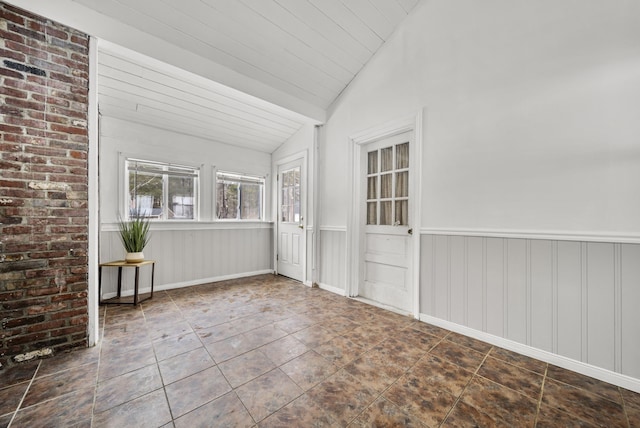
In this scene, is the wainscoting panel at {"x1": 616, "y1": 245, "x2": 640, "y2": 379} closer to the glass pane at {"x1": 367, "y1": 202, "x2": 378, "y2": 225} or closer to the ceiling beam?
the glass pane at {"x1": 367, "y1": 202, "x2": 378, "y2": 225}

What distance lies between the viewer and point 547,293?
1.89 metres

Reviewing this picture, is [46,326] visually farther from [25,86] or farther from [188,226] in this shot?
[188,226]

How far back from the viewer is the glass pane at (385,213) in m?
3.11

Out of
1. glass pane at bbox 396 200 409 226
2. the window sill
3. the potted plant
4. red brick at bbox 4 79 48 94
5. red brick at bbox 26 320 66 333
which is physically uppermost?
red brick at bbox 4 79 48 94

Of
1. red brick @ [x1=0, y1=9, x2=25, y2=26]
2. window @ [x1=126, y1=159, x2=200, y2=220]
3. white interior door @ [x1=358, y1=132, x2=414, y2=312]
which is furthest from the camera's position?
window @ [x1=126, y1=159, x2=200, y2=220]

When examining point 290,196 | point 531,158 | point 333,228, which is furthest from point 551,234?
point 290,196

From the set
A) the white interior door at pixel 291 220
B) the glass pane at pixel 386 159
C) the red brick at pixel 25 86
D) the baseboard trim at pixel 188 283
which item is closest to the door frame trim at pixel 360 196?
the glass pane at pixel 386 159

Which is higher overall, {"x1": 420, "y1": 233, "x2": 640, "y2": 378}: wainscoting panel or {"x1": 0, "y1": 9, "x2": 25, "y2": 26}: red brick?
{"x1": 0, "y1": 9, "x2": 25, "y2": 26}: red brick

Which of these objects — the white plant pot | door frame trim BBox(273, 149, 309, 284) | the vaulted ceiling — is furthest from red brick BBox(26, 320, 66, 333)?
door frame trim BBox(273, 149, 309, 284)

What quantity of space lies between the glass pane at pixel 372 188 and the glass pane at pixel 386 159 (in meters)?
0.17

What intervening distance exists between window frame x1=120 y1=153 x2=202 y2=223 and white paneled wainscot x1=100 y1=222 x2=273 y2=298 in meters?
0.15

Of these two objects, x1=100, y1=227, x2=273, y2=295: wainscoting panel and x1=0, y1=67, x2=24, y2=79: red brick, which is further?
x1=100, y1=227, x2=273, y2=295: wainscoting panel

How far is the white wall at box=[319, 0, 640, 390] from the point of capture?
1.64m

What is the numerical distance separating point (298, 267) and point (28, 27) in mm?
3659
